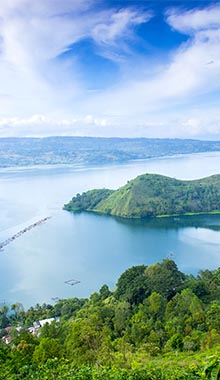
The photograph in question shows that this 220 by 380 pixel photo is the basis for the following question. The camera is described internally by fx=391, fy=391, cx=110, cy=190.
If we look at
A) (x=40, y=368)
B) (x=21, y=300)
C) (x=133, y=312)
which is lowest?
(x=21, y=300)

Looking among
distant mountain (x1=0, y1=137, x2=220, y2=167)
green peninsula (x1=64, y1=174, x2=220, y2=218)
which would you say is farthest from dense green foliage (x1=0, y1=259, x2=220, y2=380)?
distant mountain (x1=0, y1=137, x2=220, y2=167)

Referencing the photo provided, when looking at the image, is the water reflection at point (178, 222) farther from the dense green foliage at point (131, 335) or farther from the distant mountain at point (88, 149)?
the distant mountain at point (88, 149)

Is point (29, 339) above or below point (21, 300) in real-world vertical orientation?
above

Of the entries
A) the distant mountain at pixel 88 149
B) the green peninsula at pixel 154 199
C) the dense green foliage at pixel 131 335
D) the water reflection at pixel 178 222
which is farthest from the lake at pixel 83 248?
the distant mountain at pixel 88 149

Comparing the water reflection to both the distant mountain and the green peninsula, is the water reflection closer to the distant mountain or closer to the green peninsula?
the green peninsula

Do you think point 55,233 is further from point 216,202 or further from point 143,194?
point 216,202

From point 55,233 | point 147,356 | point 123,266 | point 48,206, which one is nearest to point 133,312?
point 147,356

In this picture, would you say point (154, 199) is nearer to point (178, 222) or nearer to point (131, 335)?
point (178, 222)

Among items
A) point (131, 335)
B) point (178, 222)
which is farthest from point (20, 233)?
point (131, 335)
